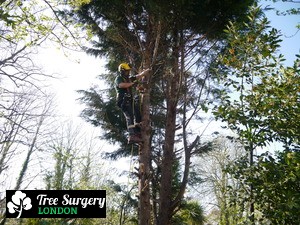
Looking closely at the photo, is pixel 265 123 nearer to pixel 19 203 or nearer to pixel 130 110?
pixel 130 110

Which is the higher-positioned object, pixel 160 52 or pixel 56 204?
pixel 160 52

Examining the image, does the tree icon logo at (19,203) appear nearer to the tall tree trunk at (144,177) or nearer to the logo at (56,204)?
the logo at (56,204)

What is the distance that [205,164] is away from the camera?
679 inches

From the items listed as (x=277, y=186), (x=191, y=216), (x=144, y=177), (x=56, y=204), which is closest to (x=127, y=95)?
(x=144, y=177)

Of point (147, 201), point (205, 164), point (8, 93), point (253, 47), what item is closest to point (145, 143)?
point (147, 201)

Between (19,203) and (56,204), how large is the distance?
74 cm

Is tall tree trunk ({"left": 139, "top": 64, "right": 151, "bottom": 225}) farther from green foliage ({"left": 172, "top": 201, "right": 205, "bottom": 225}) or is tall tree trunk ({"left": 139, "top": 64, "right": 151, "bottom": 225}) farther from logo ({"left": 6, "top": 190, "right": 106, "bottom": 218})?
green foliage ({"left": 172, "top": 201, "right": 205, "bottom": 225})

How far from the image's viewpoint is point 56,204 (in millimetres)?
4668

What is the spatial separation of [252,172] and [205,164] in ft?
47.6

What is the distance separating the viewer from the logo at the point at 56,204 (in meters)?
4.61

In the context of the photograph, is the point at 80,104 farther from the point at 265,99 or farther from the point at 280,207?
the point at 280,207

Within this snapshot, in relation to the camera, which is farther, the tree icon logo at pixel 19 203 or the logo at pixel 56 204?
the tree icon logo at pixel 19 203

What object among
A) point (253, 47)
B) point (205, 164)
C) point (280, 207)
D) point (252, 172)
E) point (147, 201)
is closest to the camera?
point (280, 207)

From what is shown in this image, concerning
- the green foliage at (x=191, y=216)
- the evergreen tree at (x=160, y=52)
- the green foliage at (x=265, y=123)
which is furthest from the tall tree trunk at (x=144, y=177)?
the green foliage at (x=191, y=216)
